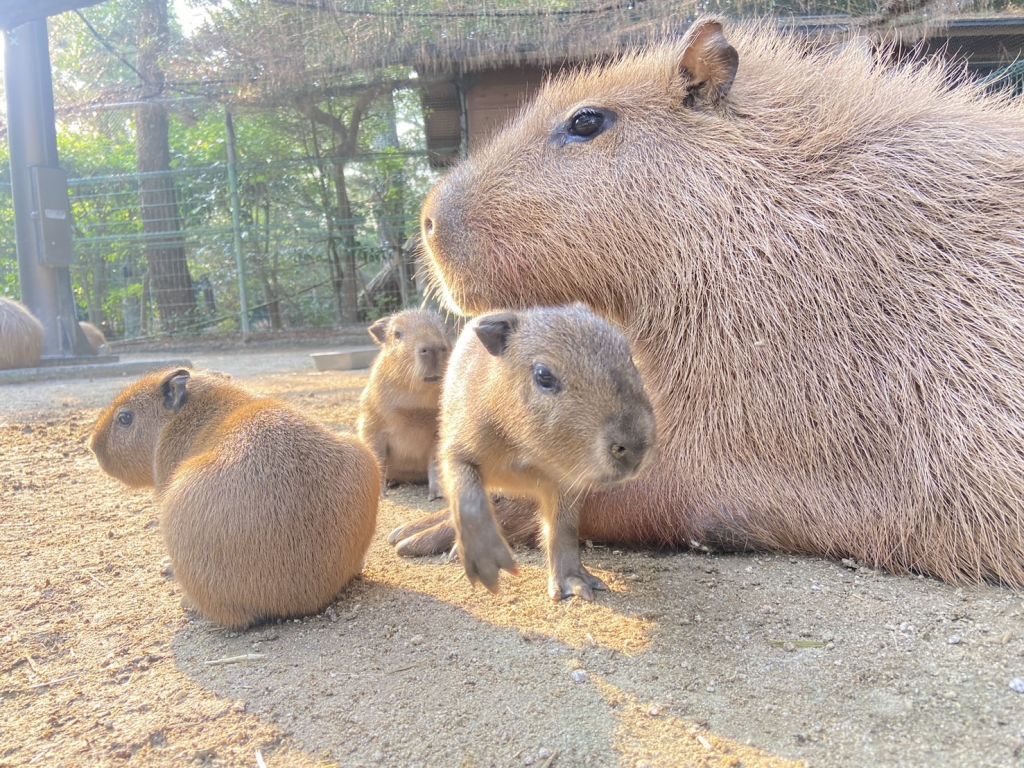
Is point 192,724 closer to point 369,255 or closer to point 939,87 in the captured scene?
point 939,87

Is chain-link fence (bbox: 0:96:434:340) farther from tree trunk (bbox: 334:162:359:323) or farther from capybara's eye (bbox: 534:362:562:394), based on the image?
capybara's eye (bbox: 534:362:562:394)

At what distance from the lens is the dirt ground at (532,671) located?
1.39 m

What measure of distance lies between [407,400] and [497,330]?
1.85 m

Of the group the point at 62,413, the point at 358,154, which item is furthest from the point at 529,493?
the point at 358,154

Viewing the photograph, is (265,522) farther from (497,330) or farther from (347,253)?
(347,253)

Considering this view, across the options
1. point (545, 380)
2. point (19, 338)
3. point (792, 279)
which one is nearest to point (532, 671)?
point (545, 380)

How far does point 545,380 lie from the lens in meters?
1.93

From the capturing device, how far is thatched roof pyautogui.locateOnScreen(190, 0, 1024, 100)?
629 centimetres

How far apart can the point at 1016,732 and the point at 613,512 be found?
1194 millimetres

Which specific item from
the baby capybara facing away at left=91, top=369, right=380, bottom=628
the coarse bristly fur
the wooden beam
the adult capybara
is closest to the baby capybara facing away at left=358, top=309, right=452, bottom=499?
the coarse bristly fur

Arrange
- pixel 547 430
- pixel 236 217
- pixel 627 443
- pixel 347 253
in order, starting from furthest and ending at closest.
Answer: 1. pixel 347 253
2. pixel 236 217
3. pixel 547 430
4. pixel 627 443

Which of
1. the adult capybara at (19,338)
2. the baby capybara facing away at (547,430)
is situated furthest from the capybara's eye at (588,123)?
the adult capybara at (19,338)

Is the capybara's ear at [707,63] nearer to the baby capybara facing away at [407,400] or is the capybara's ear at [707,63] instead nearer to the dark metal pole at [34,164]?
the baby capybara facing away at [407,400]

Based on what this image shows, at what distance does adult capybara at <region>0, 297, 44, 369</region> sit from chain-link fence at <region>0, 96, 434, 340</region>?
3.51 meters
